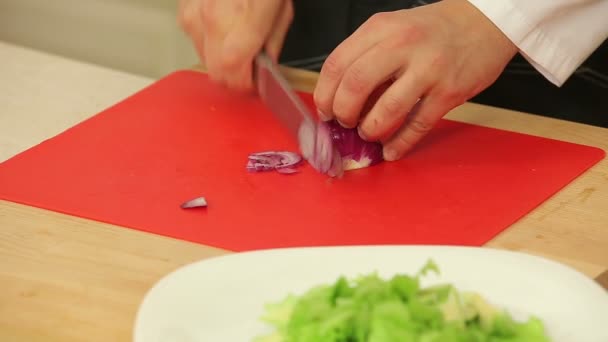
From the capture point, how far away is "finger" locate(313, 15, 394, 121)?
1.13 meters

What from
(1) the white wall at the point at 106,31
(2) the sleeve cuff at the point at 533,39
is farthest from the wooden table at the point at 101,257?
(1) the white wall at the point at 106,31

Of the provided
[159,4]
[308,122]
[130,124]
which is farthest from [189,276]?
[159,4]

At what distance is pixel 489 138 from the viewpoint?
49.1 inches

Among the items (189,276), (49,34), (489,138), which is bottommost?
(49,34)

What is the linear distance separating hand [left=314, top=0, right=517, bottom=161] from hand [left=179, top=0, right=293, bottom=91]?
19cm

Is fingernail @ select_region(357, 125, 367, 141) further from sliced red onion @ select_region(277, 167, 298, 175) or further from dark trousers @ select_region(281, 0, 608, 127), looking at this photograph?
dark trousers @ select_region(281, 0, 608, 127)

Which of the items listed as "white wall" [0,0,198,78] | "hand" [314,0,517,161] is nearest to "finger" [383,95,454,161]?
"hand" [314,0,517,161]

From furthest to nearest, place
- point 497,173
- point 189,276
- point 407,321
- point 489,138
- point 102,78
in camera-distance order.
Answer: point 102,78 → point 489,138 → point 497,173 → point 189,276 → point 407,321

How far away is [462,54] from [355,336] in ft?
1.84

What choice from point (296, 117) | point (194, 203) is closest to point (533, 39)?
point (296, 117)

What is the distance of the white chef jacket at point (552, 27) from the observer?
1157mm

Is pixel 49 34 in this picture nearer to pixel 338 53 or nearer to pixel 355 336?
pixel 338 53

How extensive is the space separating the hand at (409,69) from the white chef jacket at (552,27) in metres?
0.02

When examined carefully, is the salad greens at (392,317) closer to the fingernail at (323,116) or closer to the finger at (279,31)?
the fingernail at (323,116)
